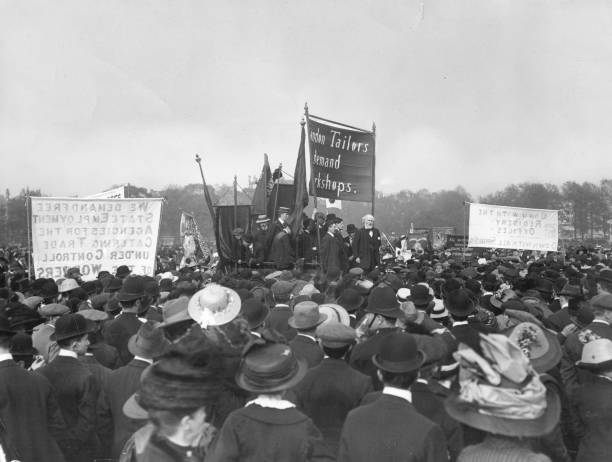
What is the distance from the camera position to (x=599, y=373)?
4129 mm

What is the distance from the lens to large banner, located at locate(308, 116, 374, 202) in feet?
41.3

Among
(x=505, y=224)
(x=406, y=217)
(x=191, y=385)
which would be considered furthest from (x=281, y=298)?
(x=406, y=217)

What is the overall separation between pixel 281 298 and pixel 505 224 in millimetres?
13260

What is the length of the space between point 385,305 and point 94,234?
27.3ft

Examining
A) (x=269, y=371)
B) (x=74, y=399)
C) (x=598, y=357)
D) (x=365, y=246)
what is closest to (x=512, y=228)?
(x=365, y=246)

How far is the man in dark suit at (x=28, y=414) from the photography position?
425cm

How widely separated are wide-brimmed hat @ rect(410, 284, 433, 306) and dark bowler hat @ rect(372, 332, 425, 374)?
3425 millimetres

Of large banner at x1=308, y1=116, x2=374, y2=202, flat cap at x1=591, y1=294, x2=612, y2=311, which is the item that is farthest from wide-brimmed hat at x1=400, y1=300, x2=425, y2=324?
large banner at x1=308, y1=116, x2=374, y2=202

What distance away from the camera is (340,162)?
42.8ft

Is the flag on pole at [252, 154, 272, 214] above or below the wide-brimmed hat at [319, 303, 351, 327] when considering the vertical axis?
above

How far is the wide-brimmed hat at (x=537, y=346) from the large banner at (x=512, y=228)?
14956 millimetres

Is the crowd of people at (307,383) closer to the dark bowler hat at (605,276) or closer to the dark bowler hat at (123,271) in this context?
the dark bowler hat at (605,276)

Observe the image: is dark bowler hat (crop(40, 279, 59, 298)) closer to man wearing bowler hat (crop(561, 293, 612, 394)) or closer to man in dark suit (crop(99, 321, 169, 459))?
man in dark suit (crop(99, 321, 169, 459))

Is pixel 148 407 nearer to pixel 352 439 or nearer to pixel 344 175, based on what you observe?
pixel 352 439
